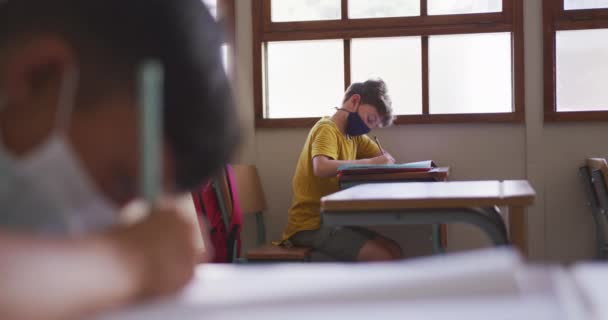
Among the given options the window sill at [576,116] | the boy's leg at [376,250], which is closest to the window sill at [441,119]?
the window sill at [576,116]

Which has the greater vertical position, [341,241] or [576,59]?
[576,59]

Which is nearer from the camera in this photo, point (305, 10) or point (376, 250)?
point (376, 250)

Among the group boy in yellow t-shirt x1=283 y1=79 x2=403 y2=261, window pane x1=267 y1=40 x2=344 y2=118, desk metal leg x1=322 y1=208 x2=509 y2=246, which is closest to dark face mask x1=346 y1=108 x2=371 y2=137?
boy in yellow t-shirt x1=283 y1=79 x2=403 y2=261

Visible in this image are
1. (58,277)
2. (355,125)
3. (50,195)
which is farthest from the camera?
(355,125)

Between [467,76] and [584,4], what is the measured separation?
76 cm

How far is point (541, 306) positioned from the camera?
44 cm

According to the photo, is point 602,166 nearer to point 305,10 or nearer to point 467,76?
point 467,76

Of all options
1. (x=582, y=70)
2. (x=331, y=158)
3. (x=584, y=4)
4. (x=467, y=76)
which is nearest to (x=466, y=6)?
(x=467, y=76)

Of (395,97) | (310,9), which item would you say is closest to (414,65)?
(395,97)

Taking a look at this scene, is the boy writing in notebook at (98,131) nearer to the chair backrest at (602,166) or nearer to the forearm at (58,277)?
the forearm at (58,277)

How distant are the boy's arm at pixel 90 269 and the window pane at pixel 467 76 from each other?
388cm

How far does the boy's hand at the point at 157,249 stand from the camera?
48cm

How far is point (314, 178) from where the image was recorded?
147 inches

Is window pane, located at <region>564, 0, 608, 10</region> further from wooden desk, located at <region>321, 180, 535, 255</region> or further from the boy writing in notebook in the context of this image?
the boy writing in notebook
